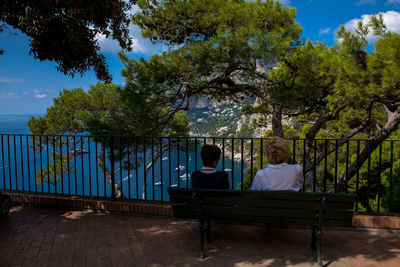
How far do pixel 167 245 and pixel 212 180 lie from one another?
0.91m

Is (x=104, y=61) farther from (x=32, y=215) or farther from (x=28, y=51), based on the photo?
(x=32, y=215)

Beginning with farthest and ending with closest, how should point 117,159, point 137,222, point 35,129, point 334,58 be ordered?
point 35,129
point 117,159
point 334,58
point 137,222

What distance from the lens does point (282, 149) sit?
2.79 metres

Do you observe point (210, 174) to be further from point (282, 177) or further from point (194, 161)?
point (194, 161)

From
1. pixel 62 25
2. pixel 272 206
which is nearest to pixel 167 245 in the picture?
pixel 272 206

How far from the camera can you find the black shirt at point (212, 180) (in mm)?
2883

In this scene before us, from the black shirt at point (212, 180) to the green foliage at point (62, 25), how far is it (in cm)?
286

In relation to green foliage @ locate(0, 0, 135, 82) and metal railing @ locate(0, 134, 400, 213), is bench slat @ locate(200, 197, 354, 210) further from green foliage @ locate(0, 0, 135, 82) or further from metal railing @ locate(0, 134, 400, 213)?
green foliage @ locate(0, 0, 135, 82)

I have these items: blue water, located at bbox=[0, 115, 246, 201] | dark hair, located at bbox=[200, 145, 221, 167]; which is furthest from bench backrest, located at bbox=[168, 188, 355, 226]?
blue water, located at bbox=[0, 115, 246, 201]

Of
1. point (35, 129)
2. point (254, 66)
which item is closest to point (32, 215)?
point (254, 66)

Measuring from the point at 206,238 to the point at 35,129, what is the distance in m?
16.2

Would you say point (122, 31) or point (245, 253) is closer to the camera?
point (245, 253)

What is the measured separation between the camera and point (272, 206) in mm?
2529

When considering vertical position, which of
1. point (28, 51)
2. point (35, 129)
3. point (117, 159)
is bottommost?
point (117, 159)
